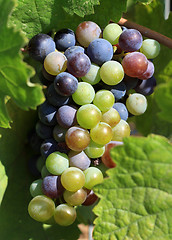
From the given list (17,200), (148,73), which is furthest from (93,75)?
(17,200)

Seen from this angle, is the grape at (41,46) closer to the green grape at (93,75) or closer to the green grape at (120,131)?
the green grape at (93,75)

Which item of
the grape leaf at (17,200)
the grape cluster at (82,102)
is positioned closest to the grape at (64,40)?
the grape cluster at (82,102)

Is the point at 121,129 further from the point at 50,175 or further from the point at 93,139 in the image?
the point at 50,175

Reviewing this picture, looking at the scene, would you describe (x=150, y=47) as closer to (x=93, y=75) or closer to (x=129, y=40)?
(x=129, y=40)

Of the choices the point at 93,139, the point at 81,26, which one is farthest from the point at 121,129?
the point at 81,26

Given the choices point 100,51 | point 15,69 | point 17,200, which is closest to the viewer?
point 15,69

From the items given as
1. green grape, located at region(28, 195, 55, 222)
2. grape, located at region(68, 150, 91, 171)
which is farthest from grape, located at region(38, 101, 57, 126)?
green grape, located at region(28, 195, 55, 222)
